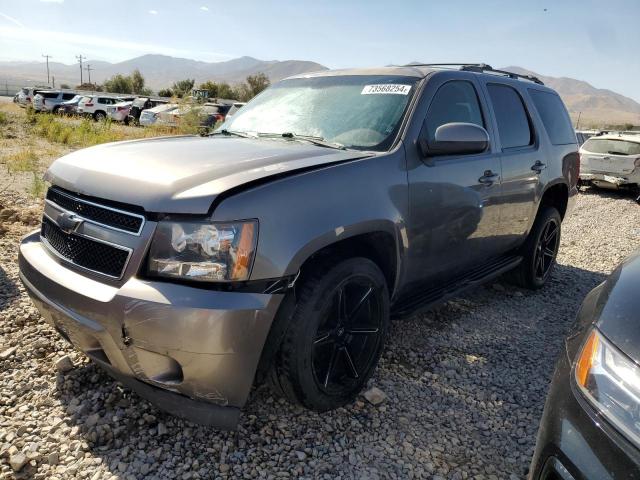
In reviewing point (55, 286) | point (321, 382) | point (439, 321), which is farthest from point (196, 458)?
point (439, 321)

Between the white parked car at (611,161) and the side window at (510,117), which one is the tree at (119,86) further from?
the side window at (510,117)

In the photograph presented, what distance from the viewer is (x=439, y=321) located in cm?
404

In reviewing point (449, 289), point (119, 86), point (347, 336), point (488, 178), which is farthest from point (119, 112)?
point (119, 86)

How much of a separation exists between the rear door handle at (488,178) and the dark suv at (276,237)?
2cm

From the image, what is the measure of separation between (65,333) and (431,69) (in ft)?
9.06

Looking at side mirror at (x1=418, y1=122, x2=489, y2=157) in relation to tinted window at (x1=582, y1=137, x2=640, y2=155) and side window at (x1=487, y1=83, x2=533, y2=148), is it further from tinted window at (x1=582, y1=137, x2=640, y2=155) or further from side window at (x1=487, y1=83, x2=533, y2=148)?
tinted window at (x1=582, y1=137, x2=640, y2=155)

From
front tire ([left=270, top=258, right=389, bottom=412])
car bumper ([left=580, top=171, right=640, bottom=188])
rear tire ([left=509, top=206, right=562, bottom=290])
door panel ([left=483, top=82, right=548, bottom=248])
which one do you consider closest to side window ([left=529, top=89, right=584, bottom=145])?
door panel ([left=483, top=82, right=548, bottom=248])

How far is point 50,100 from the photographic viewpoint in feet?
98.5

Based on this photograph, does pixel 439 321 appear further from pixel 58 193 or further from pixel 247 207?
pixel 58 193

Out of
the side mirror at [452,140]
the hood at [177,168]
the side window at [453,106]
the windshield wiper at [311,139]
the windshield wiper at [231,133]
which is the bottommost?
the hood at [177,168]

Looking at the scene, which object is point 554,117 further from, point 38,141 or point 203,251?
point 38,141

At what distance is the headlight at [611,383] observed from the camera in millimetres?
1410

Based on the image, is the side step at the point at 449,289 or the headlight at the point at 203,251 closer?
the headlight at the point at 203,251

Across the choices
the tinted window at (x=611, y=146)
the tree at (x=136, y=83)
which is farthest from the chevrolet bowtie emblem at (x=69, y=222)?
the tree at (x=136, y=83)
